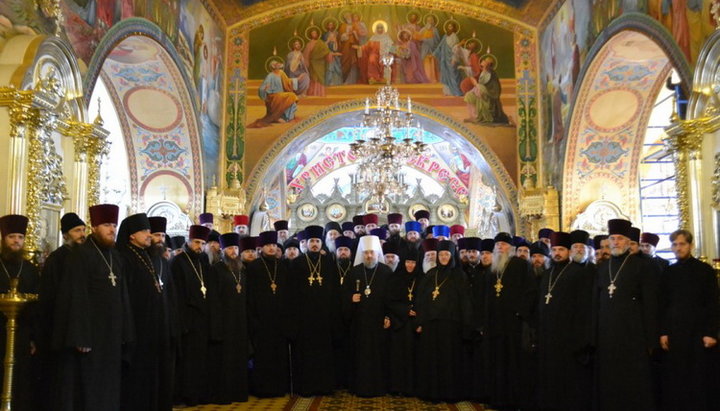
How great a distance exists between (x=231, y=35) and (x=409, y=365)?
1205 cm

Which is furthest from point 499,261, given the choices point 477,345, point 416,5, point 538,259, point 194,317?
point 416,5

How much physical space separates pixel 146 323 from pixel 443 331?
3509 mm

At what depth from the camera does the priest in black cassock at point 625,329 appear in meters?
6.51

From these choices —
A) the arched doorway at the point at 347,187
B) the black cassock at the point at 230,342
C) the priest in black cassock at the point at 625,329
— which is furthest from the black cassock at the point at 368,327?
the arched doorway at the point at 347,187

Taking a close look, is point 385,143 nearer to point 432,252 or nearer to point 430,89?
point 430,89

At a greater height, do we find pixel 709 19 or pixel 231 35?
pixel 231 35

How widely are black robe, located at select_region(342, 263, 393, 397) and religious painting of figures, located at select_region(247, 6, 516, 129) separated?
958 cm

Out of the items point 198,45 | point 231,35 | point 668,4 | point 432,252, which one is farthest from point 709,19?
point 231,35

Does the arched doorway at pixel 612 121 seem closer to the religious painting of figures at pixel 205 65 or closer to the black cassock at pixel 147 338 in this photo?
the religious painting of figures at pixel 205 65

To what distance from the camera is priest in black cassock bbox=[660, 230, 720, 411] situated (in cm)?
639

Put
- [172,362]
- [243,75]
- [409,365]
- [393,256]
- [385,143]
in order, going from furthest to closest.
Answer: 1. [243,75]
2. [385,143]
3. [393,256]
4. [409,365]
5. [172,362]

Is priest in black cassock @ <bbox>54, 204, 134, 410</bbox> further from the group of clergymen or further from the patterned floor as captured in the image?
the patterned floor

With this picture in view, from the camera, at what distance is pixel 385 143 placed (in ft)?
49.2

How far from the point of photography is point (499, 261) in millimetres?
8375
